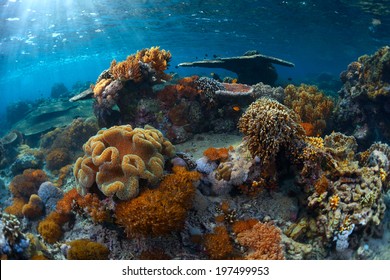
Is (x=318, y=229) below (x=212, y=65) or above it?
below

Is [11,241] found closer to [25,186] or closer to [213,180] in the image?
[213,180]

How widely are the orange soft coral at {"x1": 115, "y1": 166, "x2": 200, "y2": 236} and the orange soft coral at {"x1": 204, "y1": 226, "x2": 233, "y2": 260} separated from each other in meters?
0.58

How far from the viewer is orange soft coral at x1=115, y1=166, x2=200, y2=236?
4.66 meters

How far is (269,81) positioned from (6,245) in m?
12.2

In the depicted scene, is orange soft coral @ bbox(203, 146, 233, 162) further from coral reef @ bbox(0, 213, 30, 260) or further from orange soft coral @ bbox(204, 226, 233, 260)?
coral reef @ bbox(0, 213, 30, 260)

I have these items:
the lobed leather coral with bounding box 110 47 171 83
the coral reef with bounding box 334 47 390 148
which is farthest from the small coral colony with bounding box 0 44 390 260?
the coral reef with bounding box 334 47 390 148

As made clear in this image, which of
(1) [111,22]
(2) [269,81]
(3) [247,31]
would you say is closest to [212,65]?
(2) [269,81]

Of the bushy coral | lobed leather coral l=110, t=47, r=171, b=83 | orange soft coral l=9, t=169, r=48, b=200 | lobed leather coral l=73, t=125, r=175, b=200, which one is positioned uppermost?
lobed leather coral l=110, t=47, r=171, b=83

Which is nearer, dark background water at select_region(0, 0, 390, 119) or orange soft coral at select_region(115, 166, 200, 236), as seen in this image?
orange soft coral at select_region(115, 166, 200, 236)

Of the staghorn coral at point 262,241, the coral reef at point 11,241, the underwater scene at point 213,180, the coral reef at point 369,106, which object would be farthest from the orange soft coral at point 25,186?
the coral reef at point 369,106

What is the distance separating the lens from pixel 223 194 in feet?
20.0

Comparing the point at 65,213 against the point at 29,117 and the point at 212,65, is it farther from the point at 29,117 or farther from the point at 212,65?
the point at 29,117

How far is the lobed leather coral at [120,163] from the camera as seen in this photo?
5148 millimetres

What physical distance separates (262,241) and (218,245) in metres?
0.82
